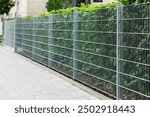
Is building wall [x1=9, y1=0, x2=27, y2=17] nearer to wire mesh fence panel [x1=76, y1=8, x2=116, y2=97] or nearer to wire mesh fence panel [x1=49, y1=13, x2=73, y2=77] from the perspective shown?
wire mesh fence panel [x1=49, y1=13, x2=73, y2=77]

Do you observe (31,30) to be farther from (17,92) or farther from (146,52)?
(146,52)

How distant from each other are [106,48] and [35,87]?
8.18 ft

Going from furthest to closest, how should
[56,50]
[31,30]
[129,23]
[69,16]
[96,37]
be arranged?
[31,30], [56,50], [69,16], [96,37], [129,23]

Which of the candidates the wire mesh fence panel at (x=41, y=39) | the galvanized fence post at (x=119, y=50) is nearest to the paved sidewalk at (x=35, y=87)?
the galvanized fence post at (x=119, y=50)

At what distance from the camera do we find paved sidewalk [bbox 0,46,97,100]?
829cm

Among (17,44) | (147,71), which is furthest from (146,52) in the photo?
(17,44)

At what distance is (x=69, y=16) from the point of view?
1088cm

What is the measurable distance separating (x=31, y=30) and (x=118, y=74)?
9.59 m

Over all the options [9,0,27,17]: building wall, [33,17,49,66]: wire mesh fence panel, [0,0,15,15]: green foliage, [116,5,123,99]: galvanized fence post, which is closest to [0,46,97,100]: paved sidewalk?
[116,5,123,99]: galvanized fence post

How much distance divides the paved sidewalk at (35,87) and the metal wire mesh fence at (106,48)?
46 cm

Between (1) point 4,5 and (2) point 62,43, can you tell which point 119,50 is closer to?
(2) point 62,43

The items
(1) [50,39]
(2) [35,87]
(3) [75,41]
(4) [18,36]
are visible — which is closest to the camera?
(2) [35,87]

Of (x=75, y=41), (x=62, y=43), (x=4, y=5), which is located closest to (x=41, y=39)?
(x=62, y=43)

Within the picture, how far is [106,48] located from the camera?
26.3 ft
